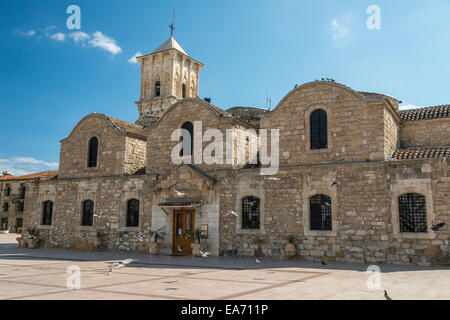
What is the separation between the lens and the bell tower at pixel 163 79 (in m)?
34.3

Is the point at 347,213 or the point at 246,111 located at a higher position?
the point at 246,111

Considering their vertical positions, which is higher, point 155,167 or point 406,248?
point 155,167

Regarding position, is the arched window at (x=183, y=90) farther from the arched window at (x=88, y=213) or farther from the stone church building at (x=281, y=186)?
the arched window at (x=88, y=213)

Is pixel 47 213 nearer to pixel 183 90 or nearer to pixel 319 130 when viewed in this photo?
pixel 319 130

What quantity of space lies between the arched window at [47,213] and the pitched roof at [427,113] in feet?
62.4

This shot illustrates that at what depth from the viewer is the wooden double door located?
57.1ft

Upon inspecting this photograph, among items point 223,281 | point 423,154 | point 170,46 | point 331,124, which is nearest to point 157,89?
point 170,46

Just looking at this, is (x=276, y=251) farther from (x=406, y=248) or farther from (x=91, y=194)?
(x=91, y=194)

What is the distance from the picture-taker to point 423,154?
14.0 m

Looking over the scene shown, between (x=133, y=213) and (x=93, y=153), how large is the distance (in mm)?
4555

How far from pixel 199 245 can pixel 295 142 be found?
231 inches

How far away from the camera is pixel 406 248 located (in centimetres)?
1327

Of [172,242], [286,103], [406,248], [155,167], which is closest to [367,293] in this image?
[406,248]
